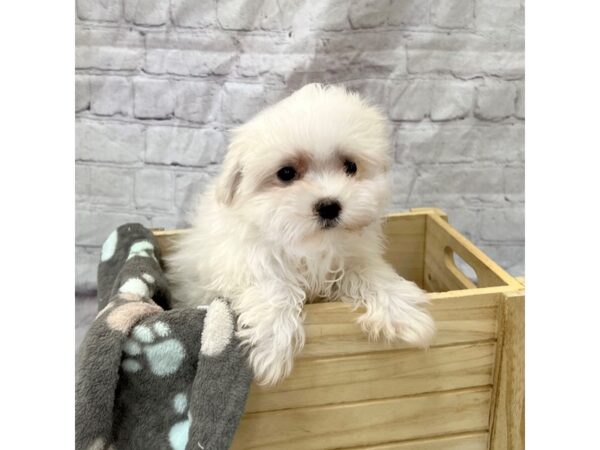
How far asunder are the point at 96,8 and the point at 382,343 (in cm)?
161

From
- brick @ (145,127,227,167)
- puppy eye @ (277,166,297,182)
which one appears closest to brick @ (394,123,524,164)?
brick @ (145,127,227,167)

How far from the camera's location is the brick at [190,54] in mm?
2213

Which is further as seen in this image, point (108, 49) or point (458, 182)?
point (458, 182)

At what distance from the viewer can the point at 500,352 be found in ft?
4.96

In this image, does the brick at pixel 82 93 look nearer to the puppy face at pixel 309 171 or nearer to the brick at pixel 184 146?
the brick at pixel 184 146

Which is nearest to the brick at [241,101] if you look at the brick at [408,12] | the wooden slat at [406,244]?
the brick at [408,12]

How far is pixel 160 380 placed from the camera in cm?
137

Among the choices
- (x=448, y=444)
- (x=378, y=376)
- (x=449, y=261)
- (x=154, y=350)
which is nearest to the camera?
(x=154, y=350)

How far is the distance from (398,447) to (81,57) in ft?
5.70

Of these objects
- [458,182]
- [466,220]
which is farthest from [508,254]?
[458,182]

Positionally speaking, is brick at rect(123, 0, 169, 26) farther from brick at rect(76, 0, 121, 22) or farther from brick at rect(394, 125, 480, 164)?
brick at rect(394, 125, 480, 164)

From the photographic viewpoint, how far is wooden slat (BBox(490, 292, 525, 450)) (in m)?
1.48

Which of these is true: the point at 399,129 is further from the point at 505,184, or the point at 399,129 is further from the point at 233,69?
the point at 233,69

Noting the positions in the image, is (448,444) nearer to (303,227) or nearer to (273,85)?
(303,227)
